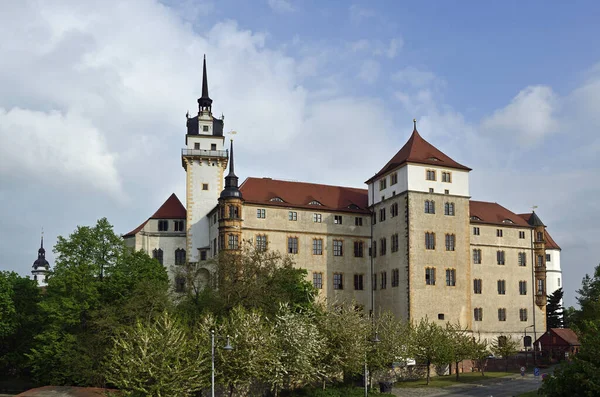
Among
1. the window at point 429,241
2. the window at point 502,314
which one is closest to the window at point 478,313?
the window at point 502,314

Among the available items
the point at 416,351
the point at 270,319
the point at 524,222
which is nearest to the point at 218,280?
the point at 270,319

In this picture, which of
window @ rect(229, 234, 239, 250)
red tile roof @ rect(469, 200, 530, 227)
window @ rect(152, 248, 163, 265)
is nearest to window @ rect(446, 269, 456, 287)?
red tile roof @ rect(469, 200, 530, 227)

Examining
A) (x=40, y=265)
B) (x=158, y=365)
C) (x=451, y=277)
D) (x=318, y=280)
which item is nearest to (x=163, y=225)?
(x=318, y=280)

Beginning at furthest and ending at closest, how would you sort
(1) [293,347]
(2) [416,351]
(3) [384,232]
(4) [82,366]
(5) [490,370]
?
(3) [384,232] → (5) [490,370] → (2) [416,351] → (4) [82,366] → (1) [293,347]

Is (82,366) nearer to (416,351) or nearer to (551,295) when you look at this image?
(416,351)

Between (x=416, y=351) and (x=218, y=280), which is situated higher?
(x=218, y=280)

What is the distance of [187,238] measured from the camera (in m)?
84.4

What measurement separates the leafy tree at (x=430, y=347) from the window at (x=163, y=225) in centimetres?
3570

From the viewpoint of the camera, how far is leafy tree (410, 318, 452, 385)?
212 ft

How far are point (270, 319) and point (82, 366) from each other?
16.8 meters

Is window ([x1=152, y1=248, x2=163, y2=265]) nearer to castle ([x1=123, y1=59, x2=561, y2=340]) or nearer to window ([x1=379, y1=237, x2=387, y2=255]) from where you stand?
castle ([x1=123, y1=59, x2=561, y2=340])

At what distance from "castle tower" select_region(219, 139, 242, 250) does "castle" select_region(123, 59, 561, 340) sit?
4.9 inches

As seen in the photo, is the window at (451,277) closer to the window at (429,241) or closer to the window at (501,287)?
the window at (429,241)

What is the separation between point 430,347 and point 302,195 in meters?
26.9
